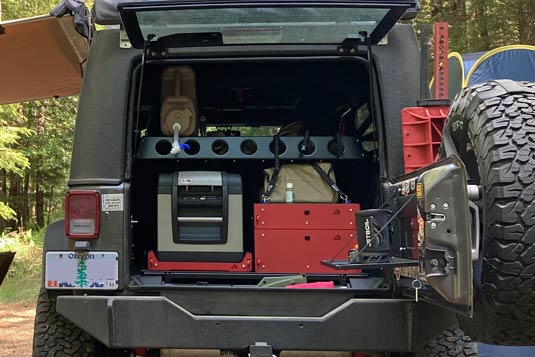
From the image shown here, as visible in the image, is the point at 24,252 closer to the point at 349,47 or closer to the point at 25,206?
the point at 25,206

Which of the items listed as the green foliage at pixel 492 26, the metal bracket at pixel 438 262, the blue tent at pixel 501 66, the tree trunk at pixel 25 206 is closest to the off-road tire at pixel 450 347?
the metal bracket at pixel 438 262

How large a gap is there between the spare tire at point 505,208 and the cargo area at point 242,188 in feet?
3.70

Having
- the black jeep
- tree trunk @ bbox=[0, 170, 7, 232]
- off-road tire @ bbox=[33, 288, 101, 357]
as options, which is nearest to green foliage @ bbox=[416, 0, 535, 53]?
the black jeep

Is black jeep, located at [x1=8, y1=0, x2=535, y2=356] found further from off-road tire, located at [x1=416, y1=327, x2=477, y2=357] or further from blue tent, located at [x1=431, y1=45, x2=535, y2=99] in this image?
blue tent, located at [x1=431, y1=45, x2=535, y2=99]

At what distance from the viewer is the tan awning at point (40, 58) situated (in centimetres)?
638

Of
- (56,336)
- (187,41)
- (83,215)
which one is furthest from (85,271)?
(187,41)

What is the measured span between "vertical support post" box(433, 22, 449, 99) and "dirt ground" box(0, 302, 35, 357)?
485 cm

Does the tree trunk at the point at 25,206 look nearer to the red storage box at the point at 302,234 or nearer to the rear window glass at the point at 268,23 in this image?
the red storage box at the point at 302,234

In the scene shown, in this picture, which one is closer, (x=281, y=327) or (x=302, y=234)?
(x=281, y=327)

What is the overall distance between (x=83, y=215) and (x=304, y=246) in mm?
1236

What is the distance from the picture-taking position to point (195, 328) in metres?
3.17

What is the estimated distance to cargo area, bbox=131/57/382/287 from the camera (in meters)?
3.93

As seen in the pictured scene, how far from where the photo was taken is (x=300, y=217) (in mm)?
3938

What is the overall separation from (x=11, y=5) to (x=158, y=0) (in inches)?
501
